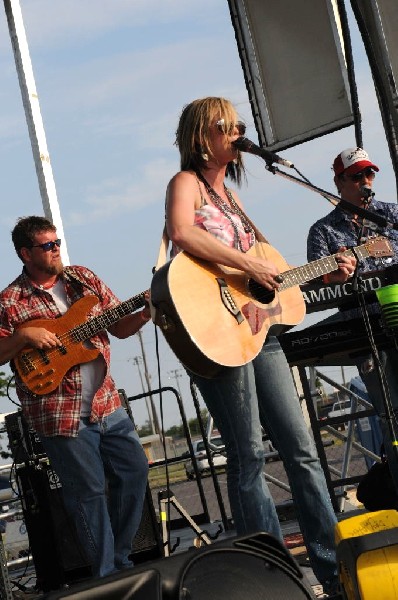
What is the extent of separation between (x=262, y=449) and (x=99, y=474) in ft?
3.82

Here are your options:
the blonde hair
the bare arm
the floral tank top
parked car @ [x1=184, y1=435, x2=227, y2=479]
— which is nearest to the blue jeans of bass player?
the bare arm

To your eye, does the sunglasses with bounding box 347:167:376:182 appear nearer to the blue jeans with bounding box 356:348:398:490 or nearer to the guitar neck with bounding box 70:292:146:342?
the blue jeans with bounding box 356:348:398:490

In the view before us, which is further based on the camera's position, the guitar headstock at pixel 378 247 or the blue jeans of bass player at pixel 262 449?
the guitar headstock at pixel 378 247

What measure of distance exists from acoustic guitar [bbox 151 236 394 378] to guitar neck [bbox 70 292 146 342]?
3.09 ft

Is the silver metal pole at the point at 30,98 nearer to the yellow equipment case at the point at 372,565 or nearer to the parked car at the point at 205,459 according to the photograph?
the parked car at the point at 205,459

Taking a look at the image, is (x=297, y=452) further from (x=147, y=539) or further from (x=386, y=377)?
(x=147, y=539)

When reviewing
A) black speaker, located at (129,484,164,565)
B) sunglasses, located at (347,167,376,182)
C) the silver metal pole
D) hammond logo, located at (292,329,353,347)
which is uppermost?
the silver metal pole

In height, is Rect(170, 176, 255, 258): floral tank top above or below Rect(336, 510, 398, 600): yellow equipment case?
above

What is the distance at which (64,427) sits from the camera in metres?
5.11

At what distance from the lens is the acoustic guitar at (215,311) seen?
4293mm

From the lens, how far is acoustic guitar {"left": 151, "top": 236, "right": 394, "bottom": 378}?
429 centimetres

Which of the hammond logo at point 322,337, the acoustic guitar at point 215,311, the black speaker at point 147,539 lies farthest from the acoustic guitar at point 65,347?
the black speaker at point 147,539

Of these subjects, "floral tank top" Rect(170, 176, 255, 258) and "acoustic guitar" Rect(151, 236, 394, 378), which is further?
"floral tank top" Rect(170, 176, 255, 258)

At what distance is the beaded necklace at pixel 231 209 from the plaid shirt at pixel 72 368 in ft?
3.47
